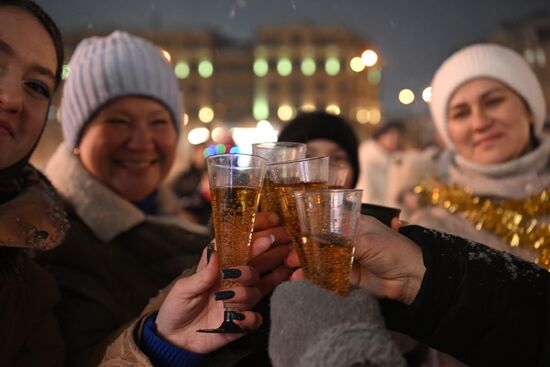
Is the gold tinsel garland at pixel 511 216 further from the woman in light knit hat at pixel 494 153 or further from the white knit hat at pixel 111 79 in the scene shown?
the white knit hat at pixel 111 79

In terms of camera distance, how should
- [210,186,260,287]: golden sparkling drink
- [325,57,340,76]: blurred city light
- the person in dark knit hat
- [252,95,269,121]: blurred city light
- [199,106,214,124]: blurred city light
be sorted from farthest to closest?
[252,95,269,121]: blurred city light, [325,57,340,76]: blurred city light, [199,106,214,124]: blurred city light, the person in dark knit hat, [210,186,260,287]: golden sparkling drink

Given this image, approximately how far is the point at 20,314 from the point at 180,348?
2.34ft

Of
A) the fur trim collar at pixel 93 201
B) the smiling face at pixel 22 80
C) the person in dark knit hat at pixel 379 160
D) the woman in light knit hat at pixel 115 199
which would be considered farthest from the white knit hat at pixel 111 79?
the person in dark knit hat at pixel 379 160

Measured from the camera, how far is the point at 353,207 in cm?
132

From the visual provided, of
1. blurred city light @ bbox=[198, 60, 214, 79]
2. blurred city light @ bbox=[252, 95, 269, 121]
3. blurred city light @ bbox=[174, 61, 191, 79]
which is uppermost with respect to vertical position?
blurred city light @ bbox=[198, 60, 214, 79]

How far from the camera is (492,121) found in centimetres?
282

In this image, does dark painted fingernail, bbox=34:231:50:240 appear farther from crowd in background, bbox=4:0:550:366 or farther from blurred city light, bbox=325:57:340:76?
blurred city light, bbox=325:57:340:76

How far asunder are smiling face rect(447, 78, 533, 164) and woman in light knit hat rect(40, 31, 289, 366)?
5.55 feet

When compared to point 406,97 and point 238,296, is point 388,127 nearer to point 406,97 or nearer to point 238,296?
point 406,97

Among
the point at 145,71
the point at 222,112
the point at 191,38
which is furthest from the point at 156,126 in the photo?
the point at 222,112

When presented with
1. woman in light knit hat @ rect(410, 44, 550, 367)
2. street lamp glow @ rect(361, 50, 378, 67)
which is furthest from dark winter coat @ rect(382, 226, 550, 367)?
street lamp glow @ rect(361, 50, 378, 67)

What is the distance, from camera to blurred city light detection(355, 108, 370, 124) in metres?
63.9

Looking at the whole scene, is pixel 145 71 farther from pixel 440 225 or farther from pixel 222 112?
pixel 222 112

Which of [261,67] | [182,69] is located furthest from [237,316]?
[261,67]
